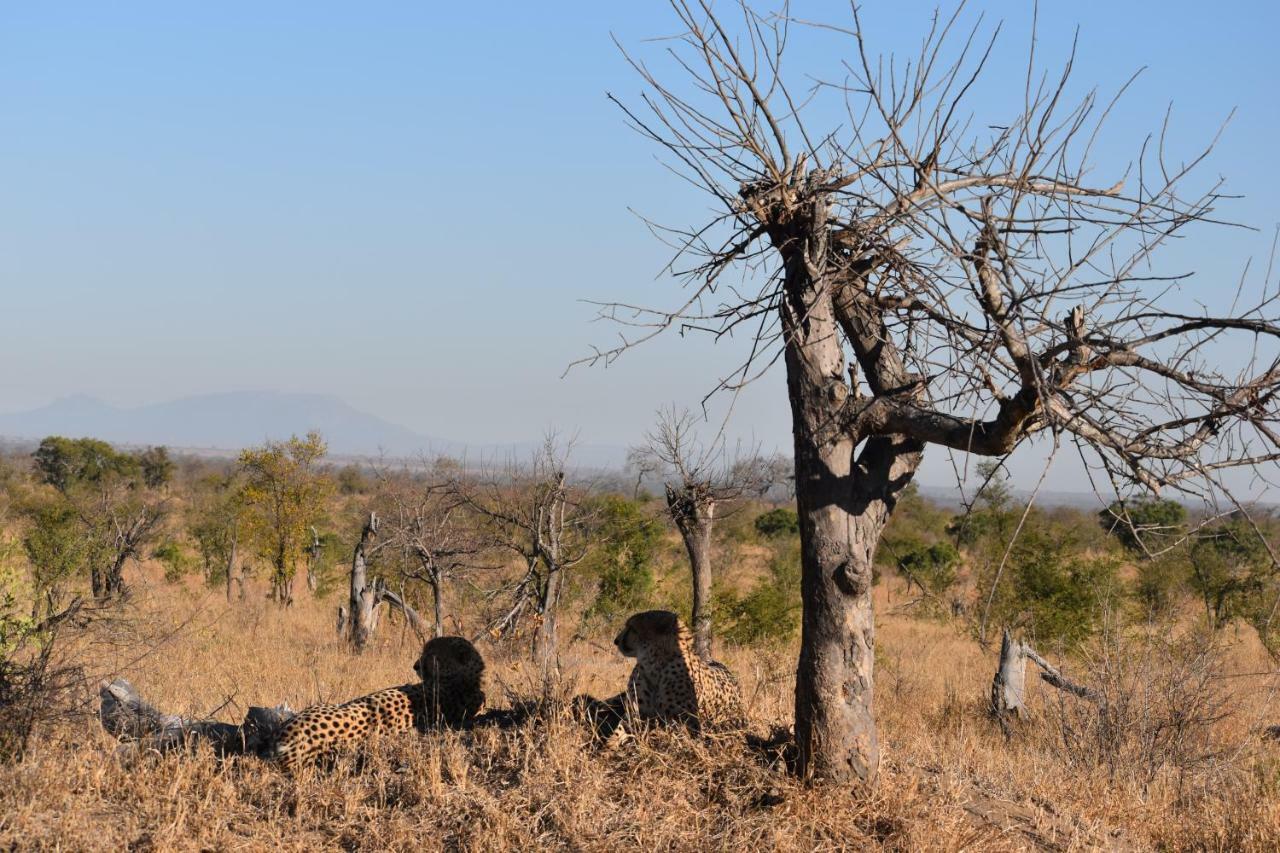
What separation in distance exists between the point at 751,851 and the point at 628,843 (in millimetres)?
588

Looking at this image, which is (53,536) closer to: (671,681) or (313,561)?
(313,561)

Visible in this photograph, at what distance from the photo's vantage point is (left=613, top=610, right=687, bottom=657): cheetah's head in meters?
6.84

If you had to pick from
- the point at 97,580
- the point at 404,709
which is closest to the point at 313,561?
the point at 97,580

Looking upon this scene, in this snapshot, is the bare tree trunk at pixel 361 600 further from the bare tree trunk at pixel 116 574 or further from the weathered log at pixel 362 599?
the bare tree trunk at pixel 116 574

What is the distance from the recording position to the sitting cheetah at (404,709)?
656cm

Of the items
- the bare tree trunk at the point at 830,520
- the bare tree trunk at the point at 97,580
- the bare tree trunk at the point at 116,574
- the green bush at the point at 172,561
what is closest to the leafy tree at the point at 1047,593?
the bare tree trunk at the point at 830,520

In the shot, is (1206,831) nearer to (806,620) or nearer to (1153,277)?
(806,620)

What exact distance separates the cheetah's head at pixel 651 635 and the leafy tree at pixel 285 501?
1625 cm

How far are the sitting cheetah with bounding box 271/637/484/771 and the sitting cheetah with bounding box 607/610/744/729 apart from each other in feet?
3.51

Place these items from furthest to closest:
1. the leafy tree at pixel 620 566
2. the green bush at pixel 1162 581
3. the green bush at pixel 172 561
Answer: the green bush at pixel 172 561
the green bush at pixel 1162 581
the leafy tree at pixel 620 566

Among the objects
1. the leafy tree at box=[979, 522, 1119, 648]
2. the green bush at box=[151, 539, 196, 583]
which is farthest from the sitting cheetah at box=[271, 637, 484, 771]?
the green bush at box=[151, 539, 196, 583]

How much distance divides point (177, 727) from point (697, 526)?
6.67 metres

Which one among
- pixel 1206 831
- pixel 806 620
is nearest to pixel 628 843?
pixel 806 620

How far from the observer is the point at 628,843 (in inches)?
206
